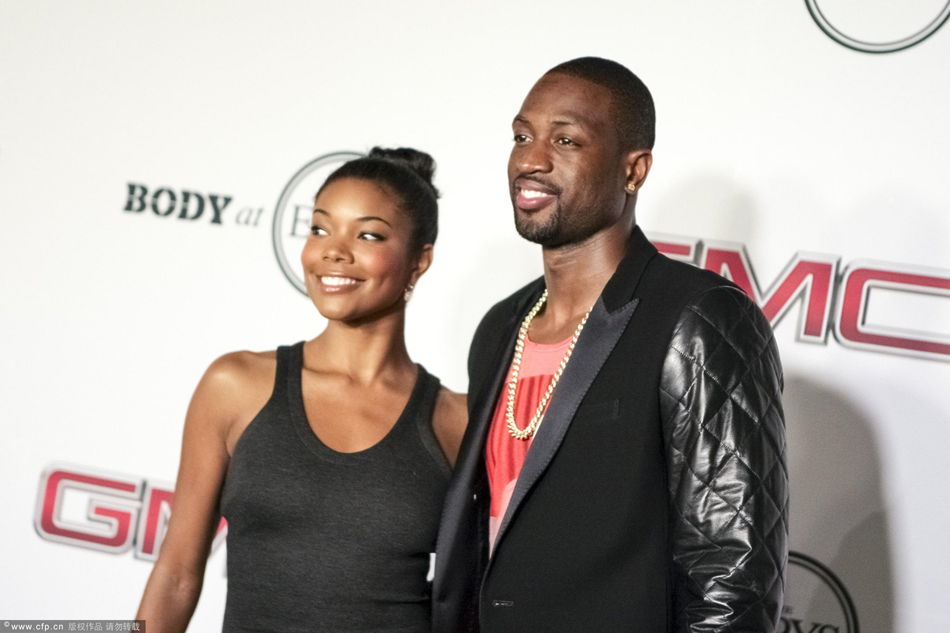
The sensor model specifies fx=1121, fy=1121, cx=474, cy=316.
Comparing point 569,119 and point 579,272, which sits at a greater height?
point 569,119

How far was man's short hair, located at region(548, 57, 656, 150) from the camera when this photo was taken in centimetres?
180

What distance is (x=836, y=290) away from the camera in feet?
8.34

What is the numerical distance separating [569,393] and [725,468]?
263 mm

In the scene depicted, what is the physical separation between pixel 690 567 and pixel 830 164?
1.29 metres

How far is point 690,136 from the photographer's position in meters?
2.64

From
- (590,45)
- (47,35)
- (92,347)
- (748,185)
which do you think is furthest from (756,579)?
(47,35)

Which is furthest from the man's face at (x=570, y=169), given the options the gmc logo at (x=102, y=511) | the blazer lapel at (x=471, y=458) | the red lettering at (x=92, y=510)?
the red lettering at (x=92, y=510)

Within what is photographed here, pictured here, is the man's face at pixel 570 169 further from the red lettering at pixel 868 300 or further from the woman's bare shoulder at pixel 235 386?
the red lettering at pixel 868 300

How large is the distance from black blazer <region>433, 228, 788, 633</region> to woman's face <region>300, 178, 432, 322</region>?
0.45 m

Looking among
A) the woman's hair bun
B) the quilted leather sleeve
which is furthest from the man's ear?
the quilted leather sleeve

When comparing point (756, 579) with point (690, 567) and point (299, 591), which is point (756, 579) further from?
point (299, 591)

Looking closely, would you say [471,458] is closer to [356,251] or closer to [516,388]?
[516,388]

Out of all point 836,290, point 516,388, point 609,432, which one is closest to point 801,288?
point 836,290

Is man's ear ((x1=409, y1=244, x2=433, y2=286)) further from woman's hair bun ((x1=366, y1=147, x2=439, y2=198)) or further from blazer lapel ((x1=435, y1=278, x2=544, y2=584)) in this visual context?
blazer lapel ((x1=435, y1=278, x2=544, y2=584))
